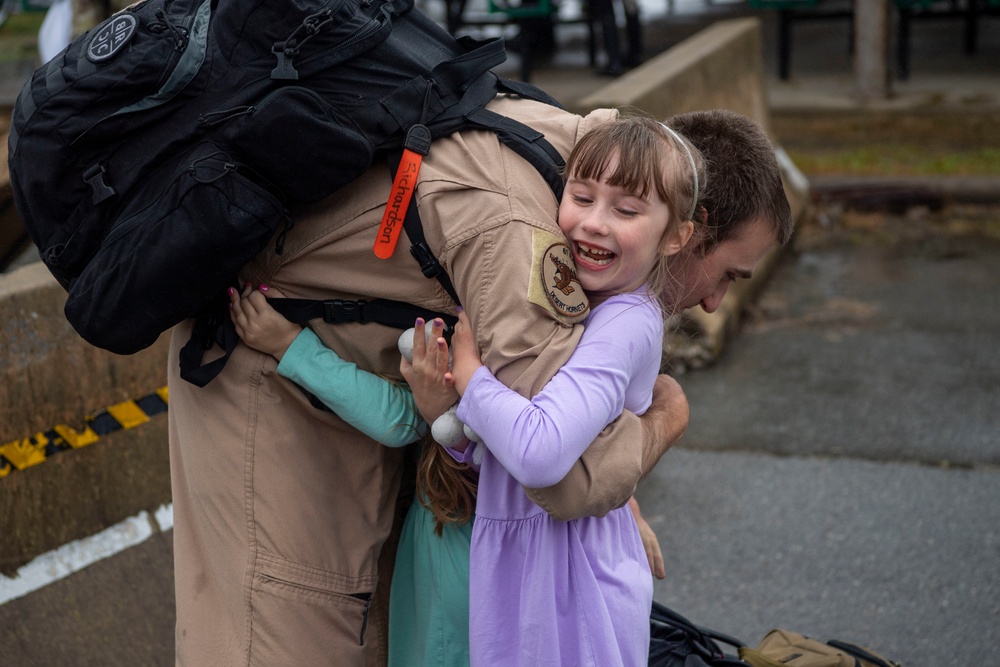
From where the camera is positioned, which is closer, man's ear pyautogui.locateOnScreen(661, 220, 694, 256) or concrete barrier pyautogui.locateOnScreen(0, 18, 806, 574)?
man's ear pyautogui.locateOnScreen(661, 220, 694, 256)

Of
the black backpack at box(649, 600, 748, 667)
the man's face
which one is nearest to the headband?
the man's face

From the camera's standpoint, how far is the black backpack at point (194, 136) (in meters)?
1.70

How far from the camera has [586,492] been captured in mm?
1739

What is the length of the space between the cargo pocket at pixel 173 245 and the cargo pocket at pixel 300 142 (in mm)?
39

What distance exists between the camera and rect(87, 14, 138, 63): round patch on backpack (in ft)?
5.69

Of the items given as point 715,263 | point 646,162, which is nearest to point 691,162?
point 646,162

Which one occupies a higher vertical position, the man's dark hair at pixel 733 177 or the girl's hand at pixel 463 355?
the man's dark hair at pixel 733 177

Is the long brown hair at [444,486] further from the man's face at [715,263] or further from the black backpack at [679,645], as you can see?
the black backpack at [679,645]

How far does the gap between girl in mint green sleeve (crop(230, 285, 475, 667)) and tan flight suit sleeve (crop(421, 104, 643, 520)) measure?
0.13 m

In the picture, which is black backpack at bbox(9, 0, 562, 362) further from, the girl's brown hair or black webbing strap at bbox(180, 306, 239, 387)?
the girl's brown hair

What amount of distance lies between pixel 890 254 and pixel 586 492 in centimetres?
560

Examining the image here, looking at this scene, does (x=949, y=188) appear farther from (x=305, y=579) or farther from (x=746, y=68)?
(x=305, y=579)

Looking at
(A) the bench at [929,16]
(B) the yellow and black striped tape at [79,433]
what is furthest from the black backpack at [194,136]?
(A) the bench at [929,16]

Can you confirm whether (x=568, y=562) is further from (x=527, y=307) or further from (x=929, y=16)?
(x=929, y=16)
